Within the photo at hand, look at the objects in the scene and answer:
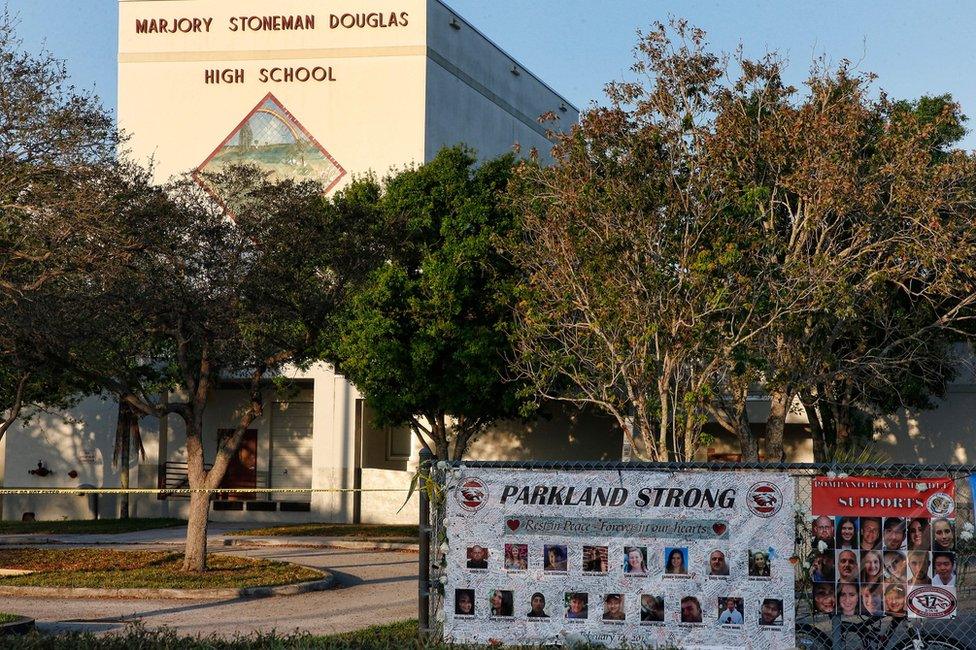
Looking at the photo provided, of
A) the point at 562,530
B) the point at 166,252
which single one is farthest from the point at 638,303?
the point at 562,530

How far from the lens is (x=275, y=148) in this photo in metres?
38.4

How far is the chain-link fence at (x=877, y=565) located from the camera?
8.66m

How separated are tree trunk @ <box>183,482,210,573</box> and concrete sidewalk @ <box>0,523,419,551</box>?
699 centimetres

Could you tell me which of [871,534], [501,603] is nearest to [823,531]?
[871,534]

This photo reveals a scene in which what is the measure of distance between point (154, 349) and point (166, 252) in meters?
3.63

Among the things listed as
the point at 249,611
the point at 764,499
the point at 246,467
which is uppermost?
the point at 764,499

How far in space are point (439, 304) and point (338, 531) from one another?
8.85m

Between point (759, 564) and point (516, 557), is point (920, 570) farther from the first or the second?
point (516, 557)

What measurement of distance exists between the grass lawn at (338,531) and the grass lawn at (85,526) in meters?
3.19

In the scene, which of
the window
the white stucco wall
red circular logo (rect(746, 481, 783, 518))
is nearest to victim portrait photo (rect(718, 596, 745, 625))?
red circular logo (rect(746, 481, 783, 518))

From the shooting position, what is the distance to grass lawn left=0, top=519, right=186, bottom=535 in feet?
107

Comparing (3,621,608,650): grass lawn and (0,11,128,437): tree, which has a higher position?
(0,11,128,437): tree

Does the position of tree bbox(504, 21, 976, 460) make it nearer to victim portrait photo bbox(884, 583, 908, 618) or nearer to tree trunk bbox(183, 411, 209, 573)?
tree trunk bbox(183, 411, 209, 573)

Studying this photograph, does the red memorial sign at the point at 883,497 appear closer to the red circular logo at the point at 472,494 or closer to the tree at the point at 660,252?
the red circular logo at the point at 472,494
